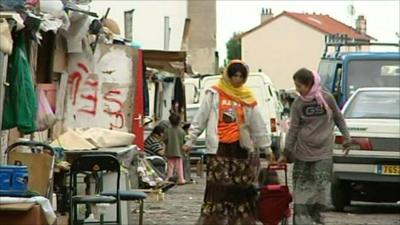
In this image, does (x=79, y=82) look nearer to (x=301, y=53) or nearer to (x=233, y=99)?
(x=233, y=99)

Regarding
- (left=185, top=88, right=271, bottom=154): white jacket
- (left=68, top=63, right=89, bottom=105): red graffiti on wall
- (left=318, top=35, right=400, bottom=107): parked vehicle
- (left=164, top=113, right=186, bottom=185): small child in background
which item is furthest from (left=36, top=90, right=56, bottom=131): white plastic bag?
(left=318, top=35, right=400, bottom=107): parked vehicle

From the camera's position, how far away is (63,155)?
1175 cm

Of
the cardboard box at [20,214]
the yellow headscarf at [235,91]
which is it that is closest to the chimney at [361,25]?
the yellow headscarf at [235,91]

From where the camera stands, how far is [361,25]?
83875 mm

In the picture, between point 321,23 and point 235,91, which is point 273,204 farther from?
point 321,23

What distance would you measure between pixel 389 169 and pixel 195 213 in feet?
9.35

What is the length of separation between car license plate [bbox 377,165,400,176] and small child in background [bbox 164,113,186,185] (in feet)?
A: 23.7

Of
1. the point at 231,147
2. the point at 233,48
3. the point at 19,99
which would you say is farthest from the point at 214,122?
the point at 233,48

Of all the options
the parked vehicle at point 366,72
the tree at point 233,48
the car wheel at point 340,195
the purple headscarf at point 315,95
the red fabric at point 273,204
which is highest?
the tree at point 233,48

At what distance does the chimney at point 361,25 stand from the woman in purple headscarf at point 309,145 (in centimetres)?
7133

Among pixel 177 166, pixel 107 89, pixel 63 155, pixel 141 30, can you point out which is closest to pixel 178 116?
pixel 177 166

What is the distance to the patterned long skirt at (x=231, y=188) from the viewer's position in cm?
1045

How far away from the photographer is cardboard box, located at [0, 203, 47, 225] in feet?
26.3

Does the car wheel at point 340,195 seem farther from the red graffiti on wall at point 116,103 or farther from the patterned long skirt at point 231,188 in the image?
the patterned long skirt at point 231,188
